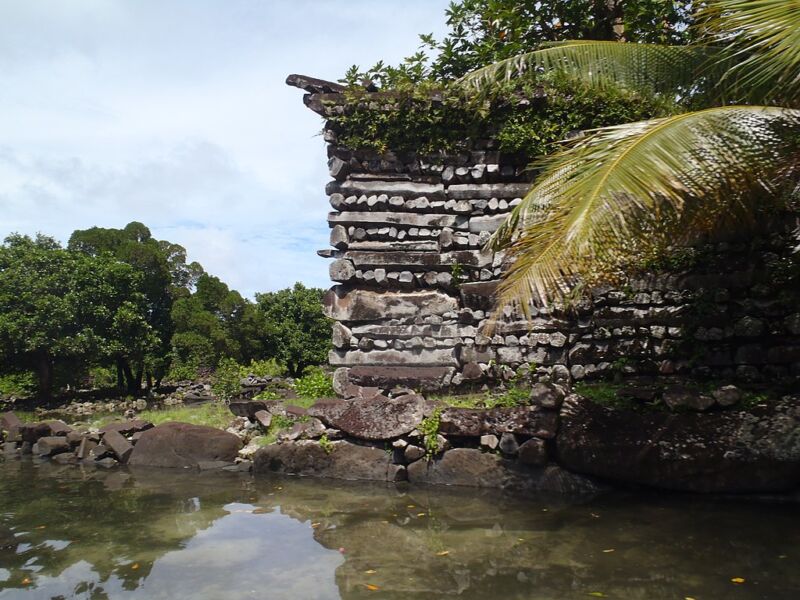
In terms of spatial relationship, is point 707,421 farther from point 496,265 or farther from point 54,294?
point 54,294

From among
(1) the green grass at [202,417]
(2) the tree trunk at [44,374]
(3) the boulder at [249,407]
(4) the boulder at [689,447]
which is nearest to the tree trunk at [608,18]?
(4) the boulder at [689,447]

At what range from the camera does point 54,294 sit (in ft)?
70.8

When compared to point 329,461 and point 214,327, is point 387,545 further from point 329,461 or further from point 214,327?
point 214,327

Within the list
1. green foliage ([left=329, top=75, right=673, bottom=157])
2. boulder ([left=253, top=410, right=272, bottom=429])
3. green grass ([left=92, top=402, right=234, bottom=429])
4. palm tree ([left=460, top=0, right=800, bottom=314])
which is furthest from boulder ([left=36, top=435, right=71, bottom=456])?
palm tree ([left=460, top=0, right=800, bottom=314])

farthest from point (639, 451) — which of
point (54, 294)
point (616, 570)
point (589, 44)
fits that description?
point (54, 294)

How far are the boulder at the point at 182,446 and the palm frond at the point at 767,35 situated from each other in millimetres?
7073

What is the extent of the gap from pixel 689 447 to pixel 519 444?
165 centimetres

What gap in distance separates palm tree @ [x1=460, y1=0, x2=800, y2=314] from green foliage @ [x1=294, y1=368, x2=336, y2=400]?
3.88 meters

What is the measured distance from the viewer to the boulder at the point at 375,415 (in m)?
7.32

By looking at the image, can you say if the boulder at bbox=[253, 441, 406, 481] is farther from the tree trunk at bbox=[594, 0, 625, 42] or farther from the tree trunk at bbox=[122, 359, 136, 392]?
the tree trunk at bbox=[122, 359, 136, 392]

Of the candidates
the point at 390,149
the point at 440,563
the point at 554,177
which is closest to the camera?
the point at 440,563

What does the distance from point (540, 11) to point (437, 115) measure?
17.3 feet

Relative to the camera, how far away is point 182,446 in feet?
28.4

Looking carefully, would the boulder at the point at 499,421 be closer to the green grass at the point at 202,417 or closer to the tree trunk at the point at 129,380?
the green grass at the point at 202,417
